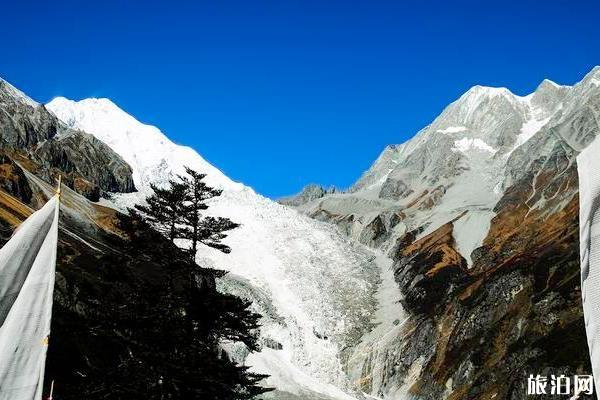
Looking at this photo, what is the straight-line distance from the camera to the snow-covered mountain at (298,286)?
8450cm

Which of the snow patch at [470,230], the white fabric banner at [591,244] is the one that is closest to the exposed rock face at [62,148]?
the snow patch at [470,230]

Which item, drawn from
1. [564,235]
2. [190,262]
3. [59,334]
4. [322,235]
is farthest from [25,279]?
[322,235]

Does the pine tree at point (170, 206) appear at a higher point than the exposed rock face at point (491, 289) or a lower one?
lower

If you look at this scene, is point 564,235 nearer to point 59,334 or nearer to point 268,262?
point 268,262

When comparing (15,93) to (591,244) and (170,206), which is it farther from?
(591,244)

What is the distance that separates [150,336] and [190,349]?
175cm

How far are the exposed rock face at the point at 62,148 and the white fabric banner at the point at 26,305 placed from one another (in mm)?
135555

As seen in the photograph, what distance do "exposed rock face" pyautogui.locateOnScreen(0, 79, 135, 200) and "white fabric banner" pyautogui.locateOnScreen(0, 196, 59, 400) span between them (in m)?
136

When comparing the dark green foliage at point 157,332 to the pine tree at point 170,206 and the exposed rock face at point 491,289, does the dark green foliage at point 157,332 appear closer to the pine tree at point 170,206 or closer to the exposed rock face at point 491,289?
the pine tree at point 170,206

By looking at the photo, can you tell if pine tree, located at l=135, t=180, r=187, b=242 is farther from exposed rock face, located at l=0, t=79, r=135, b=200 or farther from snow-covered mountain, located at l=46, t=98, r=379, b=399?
exposed rock face, located at l=0, t=79, r=135, b=200

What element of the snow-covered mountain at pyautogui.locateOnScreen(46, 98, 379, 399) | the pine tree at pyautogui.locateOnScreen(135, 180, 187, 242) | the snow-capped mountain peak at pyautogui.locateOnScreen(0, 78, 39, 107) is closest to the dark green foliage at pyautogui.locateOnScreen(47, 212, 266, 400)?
the pine tree at pyautogui.locateOnScreen(135, 180, 187, 242)

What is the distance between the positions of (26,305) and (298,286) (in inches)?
4139

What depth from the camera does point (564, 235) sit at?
91.1m

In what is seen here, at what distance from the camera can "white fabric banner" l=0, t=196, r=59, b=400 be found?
8.27 meters
